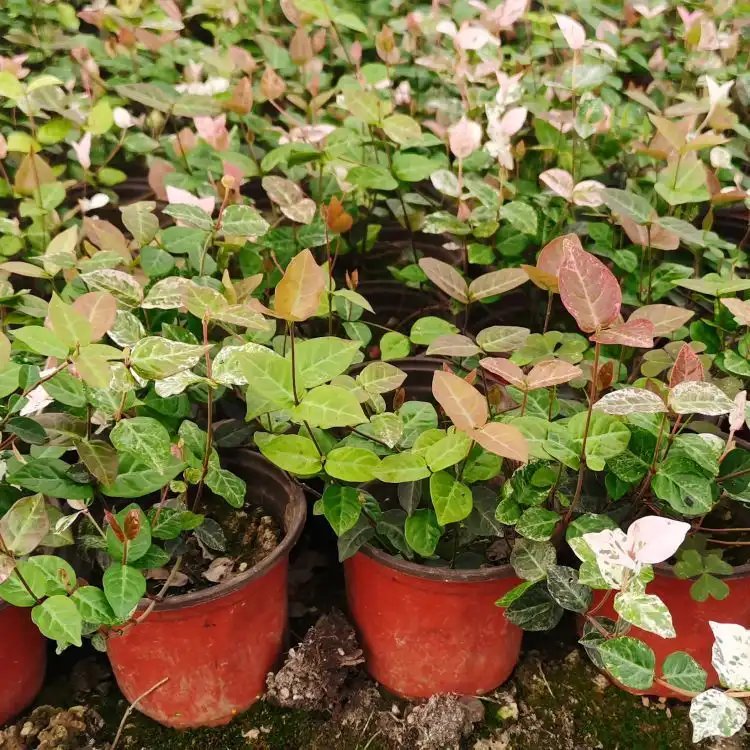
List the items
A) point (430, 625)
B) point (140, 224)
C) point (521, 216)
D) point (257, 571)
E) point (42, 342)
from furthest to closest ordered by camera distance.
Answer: point (521, 216) < point (140, 224) < point (430, 625) < point (257, 571) < point (42, 342)

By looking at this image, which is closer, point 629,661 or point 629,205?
point 629,661

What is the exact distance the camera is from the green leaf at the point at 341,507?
109 centimetres

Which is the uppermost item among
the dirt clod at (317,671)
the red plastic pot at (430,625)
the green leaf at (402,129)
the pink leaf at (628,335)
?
the pink leaf at (628,335)

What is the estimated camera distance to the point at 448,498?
106 cm

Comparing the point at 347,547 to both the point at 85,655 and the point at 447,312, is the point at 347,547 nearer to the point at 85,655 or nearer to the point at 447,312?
the point at 85,655

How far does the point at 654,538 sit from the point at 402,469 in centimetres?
33

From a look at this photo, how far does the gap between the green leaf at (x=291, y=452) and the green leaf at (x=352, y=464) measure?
0.02 m

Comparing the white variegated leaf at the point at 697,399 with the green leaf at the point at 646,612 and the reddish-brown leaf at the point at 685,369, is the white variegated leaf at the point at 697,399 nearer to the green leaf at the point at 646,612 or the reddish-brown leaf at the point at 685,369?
the reddish-brown leaf at the point at 685,369

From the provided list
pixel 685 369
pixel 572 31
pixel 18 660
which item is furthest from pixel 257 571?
pixel 572 31

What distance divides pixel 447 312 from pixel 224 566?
84cm

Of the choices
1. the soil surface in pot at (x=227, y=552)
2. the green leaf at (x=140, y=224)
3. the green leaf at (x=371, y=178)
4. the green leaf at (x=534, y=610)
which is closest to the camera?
the green leaf at (x=534, y=610)

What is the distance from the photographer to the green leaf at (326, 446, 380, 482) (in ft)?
3.38

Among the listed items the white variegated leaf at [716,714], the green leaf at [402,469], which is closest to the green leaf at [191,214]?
the green leaf at [402,469]

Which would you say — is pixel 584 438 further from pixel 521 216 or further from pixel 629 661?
pixel 521 216
